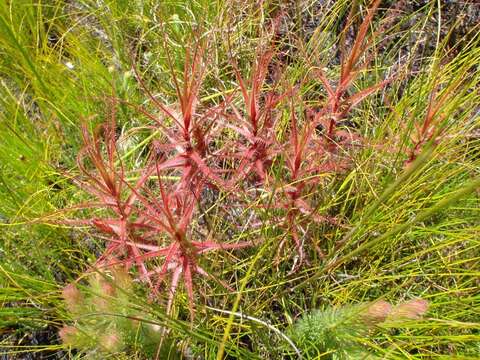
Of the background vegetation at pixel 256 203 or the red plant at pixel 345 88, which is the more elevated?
the red plant at pixel 345 88

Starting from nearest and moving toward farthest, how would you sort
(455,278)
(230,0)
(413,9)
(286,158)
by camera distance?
(286,158), (455,278), (230,0), (413,9)

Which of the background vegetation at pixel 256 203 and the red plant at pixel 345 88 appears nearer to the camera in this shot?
the red plant at pixel 345 88

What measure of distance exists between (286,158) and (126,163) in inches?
23.8

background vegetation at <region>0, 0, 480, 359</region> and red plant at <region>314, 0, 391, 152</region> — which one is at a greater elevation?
red plant at <region>314, 0, 391, 152</region>

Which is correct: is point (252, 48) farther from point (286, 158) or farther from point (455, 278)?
point (455, 278)

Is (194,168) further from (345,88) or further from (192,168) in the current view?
(345,88)

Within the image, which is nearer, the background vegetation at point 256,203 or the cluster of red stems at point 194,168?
the cluster of red stems at point 194,168

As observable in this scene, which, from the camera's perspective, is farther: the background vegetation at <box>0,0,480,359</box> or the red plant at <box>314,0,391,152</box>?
the background vegetation at <box>0,0,480,359</box>

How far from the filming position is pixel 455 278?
1229mm

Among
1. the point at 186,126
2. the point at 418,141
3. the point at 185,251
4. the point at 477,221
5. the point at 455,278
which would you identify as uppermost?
the point at 186,126

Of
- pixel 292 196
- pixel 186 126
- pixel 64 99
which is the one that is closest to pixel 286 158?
pixel 292 196

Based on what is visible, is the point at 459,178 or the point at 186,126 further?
the point at 459,178

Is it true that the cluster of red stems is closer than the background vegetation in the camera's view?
Yes

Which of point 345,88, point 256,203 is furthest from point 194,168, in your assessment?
point 345,88
